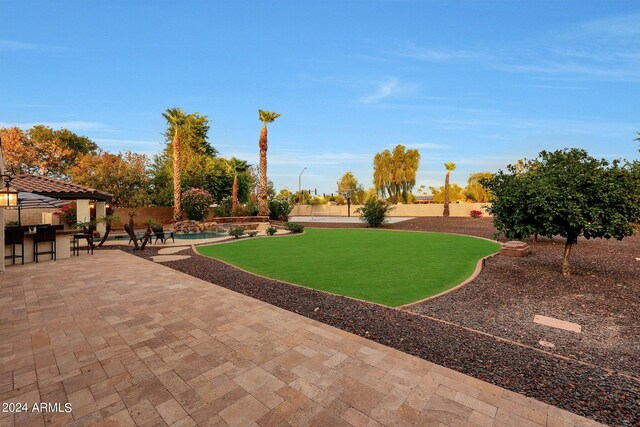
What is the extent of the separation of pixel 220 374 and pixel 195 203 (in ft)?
80.1

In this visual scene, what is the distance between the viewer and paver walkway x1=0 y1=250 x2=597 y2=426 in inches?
99.0

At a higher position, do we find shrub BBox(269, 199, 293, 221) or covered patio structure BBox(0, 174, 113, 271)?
covered patio structure BBox(0, 174, 113, 271)

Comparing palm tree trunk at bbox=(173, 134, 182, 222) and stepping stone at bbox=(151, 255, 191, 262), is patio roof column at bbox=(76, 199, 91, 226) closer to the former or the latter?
palm tree trunk at bbox=(173, 134, 182, 222)

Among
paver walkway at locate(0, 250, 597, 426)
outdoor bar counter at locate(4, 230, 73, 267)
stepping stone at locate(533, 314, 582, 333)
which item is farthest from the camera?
outdoor bar counter at locate(4, 230, 73, 267)

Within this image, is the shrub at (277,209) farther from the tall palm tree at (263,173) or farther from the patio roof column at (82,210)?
the patio roof column at (82,210)

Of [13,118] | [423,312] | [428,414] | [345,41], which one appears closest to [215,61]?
[345,41]

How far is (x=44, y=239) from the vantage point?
9922 millimetres

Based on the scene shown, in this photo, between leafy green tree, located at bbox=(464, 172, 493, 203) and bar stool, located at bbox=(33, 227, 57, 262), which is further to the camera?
leafy green tree, located at bbox=(464, 172, 493, 203)

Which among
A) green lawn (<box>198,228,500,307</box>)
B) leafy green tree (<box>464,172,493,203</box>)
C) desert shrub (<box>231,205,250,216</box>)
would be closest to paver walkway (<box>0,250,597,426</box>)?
green lawn (<box>198,228,500,307</box>)

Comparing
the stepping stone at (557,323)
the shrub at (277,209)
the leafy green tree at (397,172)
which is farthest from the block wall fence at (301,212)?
the stepping stone at (557,323)

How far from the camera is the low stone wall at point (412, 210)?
40.1 metres

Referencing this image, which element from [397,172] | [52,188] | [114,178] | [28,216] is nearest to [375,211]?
[52,188]

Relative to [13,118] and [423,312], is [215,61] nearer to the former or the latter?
[13,118]

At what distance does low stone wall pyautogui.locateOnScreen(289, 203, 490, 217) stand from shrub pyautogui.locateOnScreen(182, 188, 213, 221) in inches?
997
